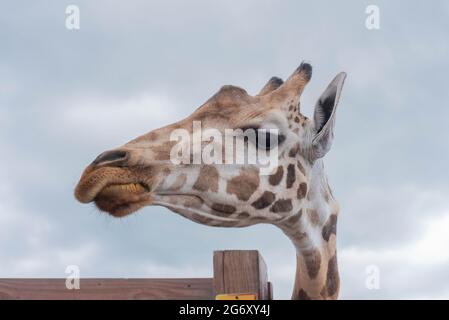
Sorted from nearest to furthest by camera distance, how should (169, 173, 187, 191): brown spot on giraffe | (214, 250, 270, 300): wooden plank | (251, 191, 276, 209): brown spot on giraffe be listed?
1. (214, 250, 270, 300): wooden plank
2. (169, 173, 187, 191): brown spot on giraffe
3. (251, 191, 276, 209): brown spot on giraffe

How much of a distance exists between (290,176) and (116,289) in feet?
5.23

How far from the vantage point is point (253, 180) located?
4598 mm

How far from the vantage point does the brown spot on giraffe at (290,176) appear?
4.77 metres

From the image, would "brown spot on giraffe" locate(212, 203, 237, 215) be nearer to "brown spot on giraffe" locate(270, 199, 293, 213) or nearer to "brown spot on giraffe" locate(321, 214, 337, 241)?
"brown spot on giraffe" locate(270, 199, 293, 213)

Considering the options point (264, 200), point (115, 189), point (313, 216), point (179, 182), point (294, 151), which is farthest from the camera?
point (313, 216)

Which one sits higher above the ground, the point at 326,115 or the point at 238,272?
the point at 326,115

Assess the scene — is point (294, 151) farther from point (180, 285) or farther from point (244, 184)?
point (180, 285)

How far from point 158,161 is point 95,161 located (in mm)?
420

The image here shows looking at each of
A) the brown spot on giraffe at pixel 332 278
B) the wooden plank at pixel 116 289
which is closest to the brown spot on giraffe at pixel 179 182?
the wooden plank at pixel 116 289

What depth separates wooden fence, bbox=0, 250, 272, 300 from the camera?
374cm

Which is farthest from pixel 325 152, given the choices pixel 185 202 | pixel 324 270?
pixel 185 202

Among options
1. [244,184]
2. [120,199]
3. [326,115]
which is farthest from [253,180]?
[120,199]

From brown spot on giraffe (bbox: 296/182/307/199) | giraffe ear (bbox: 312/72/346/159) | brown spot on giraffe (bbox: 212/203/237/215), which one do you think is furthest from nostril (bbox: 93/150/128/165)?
giraffe ear (bbox: 312/72/346/159)
